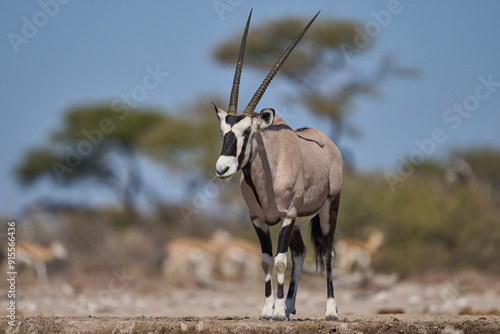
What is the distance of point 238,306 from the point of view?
12.7m

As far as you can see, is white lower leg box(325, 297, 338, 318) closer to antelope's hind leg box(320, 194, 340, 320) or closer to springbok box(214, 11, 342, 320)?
springbok box(214, 11, 342, 320)

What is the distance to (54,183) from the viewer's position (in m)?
40.4

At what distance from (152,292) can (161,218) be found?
14756 mm

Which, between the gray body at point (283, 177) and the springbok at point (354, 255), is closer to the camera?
the gray body at point (283, 177)

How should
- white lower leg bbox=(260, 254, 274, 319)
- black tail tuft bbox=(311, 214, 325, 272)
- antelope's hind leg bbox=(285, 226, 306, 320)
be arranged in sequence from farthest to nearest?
black tail tuft bbox=(311, 214, 325, 272) → antelope's hind leg bbox=(285, 226, 306, 320) → white lower leg bbox=(260, 254, 274, 319)

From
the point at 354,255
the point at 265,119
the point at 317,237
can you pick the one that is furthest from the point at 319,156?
the point at 354,255

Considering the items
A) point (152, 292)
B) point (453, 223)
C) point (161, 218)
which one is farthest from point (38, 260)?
point (161, 218)

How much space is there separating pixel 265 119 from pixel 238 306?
6.35m

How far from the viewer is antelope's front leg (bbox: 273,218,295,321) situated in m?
7.04

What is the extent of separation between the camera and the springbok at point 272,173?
6.88m

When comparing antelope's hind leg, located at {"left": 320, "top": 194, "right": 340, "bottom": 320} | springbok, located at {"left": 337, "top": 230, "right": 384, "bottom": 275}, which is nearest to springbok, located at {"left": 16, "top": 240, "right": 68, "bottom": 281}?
springbok, located at {"left": 337, "top": 230, "right": 384, "bottom": 275}

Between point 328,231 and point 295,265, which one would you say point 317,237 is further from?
point 295,265

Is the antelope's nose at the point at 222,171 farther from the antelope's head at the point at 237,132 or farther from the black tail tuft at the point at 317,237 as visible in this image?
the black tail tuft at the point at 317,237

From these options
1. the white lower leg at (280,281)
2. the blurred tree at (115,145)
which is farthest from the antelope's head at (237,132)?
the blurred tree at (115,145)
